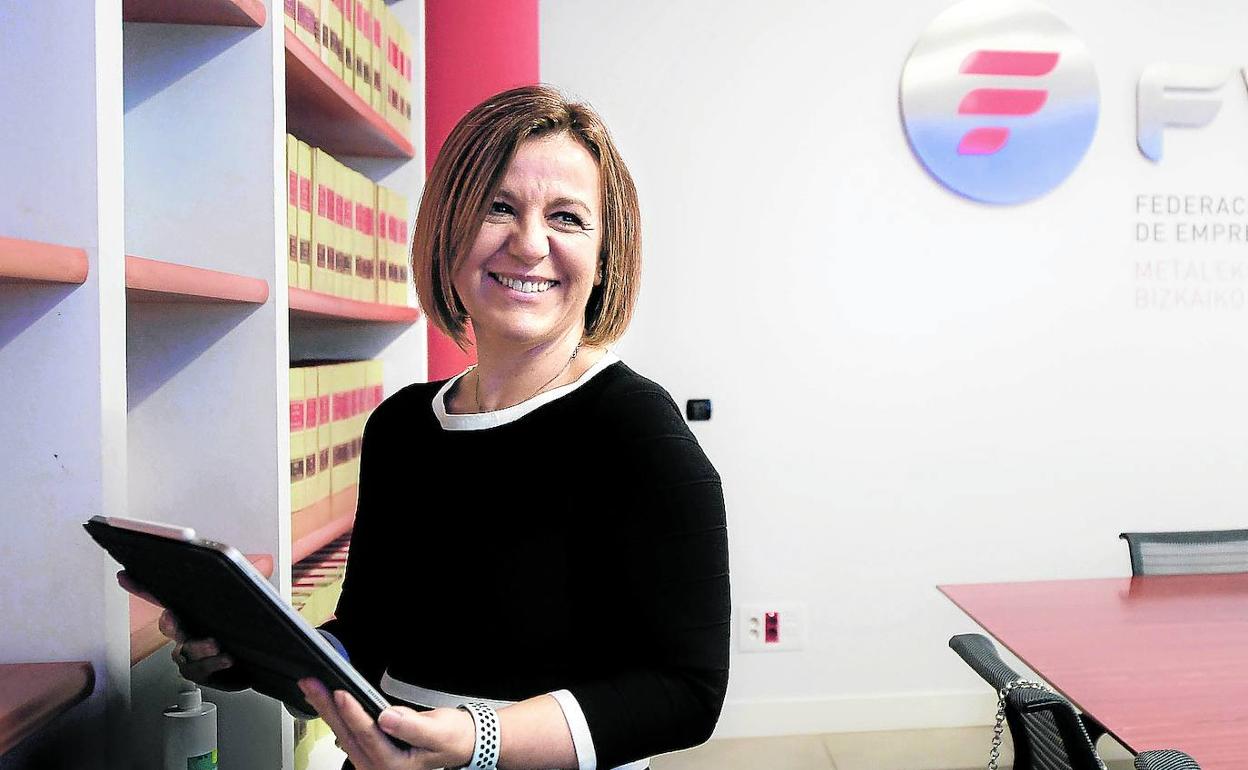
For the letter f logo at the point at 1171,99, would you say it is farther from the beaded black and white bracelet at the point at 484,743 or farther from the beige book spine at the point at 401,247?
the beaded black and white bracelet at the point at 484,743

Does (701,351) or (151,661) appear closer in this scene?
(151,661)

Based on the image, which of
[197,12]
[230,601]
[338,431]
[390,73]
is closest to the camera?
[230,601]

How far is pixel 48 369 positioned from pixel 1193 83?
3.67m

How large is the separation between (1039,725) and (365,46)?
1.85 m

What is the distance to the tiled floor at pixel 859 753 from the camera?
313 cm

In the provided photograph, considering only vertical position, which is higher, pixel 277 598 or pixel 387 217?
pixel 387 217

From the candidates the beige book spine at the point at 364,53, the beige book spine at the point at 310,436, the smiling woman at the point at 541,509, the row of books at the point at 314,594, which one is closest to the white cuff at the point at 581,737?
the smiling woman at the point at 541,509

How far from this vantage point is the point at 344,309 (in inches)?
74.5

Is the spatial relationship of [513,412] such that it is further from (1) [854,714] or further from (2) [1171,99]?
(2) [1171,99]

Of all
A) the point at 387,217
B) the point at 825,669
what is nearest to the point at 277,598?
the point at 387,217

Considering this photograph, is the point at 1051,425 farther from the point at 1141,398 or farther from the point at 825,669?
the point at 825,669

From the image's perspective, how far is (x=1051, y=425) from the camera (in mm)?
3477

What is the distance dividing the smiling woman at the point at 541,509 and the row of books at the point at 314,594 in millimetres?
647

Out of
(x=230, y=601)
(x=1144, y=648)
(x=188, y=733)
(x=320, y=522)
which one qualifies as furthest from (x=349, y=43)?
(x=1144, y=648)
